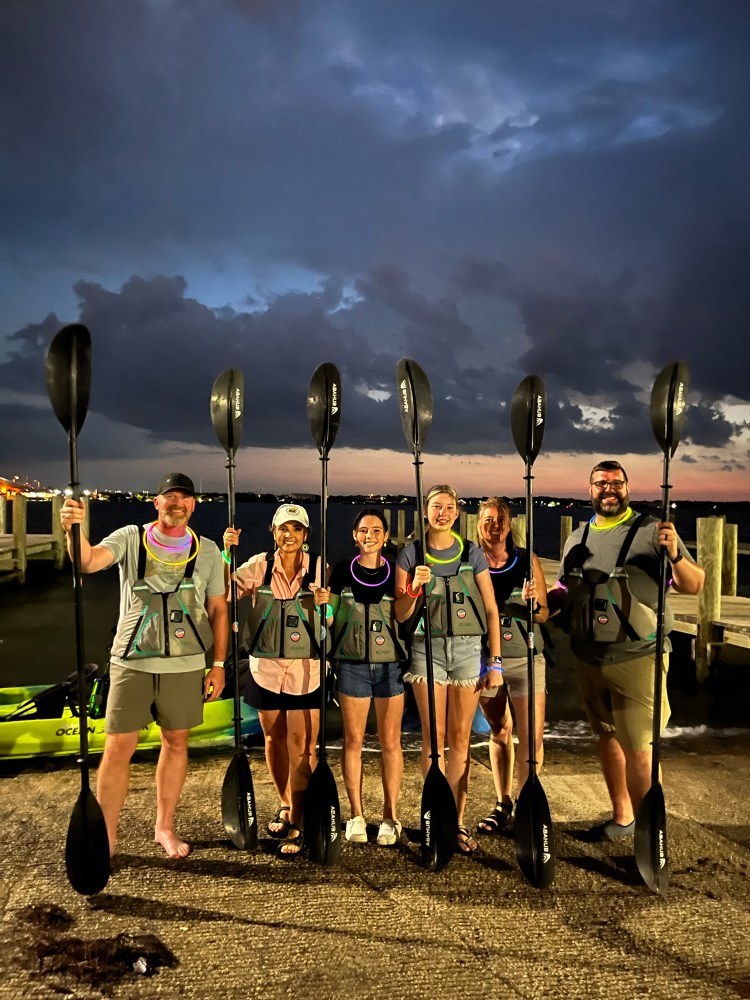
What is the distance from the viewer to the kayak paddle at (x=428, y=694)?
350cm

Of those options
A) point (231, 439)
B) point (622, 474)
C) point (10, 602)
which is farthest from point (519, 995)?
point (10, 602)

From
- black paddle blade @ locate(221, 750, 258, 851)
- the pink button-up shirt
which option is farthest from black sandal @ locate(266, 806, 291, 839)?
the pink button-up shirt

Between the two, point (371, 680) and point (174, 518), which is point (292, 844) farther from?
point (174, 518)

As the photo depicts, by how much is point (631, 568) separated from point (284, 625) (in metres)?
2.15

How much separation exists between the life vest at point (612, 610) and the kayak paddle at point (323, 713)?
62.8 inches

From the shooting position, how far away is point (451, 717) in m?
3.85

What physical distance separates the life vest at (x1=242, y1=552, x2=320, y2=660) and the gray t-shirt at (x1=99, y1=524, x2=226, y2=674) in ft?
1.18

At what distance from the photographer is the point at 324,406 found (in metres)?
4.23

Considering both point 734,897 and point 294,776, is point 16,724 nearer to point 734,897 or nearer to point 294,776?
point 294,776

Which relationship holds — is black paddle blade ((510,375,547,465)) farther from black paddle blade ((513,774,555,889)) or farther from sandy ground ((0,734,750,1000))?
sandy ground ((0,734,750,1000))

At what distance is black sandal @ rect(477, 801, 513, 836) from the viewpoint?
397 centimetres

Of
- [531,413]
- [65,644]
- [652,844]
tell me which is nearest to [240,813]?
[652,844]

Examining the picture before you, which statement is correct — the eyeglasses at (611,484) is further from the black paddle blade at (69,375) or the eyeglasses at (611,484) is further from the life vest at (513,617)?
the black paddle blade at (69,375)

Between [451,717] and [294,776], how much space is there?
41.3 inches
